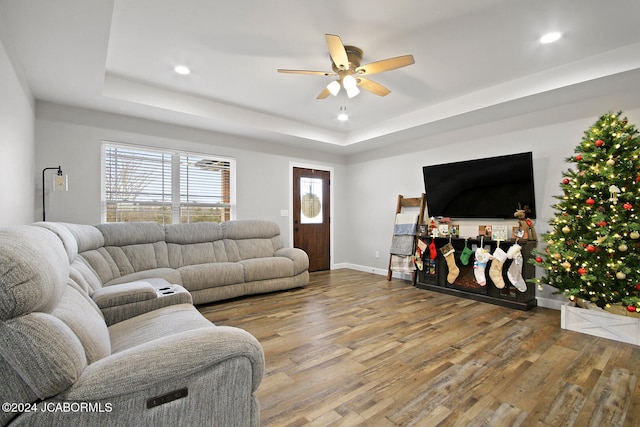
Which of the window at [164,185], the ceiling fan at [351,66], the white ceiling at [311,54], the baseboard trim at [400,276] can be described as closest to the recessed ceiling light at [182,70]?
the white ceiling at [311,54]

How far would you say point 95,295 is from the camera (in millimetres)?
1950

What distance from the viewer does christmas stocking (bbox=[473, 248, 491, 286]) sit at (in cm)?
385

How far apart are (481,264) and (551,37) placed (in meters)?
2.54

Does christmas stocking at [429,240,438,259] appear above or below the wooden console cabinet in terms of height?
above

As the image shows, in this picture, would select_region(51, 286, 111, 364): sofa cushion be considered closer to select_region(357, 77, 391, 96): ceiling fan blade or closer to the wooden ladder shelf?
select_region(357, 77, 391, 96): ceiling fan blade

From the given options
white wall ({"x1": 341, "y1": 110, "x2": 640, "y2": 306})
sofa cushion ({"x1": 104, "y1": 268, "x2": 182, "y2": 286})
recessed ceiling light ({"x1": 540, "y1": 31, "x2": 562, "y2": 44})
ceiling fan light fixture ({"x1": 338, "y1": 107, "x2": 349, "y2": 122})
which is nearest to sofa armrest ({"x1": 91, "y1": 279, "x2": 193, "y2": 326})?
sofa cushion ({"x1": 104, "y1": 268, "x2": 182, "y2": 286})

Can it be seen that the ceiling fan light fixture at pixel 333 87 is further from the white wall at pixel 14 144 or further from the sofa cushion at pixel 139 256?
the sofa cushion at pixel 139 256

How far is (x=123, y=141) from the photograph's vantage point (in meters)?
4.10

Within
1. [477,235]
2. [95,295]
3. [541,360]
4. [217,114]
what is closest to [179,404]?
[95,295]

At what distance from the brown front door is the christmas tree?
3829 millimetres

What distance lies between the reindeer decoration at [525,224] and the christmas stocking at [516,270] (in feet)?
0.74

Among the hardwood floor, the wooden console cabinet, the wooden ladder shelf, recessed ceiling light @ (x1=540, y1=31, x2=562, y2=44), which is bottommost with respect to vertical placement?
the hardwood floor

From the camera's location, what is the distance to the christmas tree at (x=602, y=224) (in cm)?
272

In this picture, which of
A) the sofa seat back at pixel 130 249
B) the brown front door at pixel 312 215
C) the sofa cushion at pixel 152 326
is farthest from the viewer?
the brown front door at pixel 312 215
